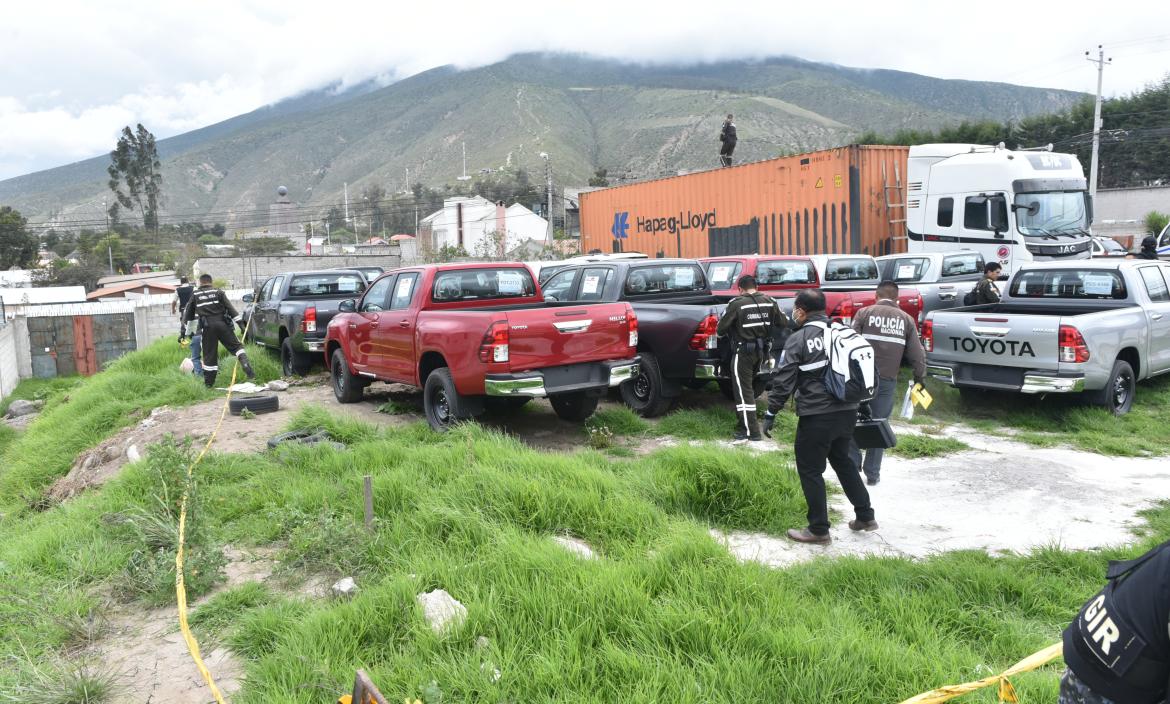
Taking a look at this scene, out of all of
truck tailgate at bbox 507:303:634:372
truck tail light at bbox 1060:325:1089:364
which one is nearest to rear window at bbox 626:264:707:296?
truck tailgate at bbox 507:303:634:372

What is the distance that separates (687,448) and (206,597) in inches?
143

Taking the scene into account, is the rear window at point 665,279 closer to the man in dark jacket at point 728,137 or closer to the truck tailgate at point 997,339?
the truck tailgate at point 997,339

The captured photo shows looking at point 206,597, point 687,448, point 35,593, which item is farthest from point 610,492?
point 35,593

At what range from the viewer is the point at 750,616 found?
3.80m

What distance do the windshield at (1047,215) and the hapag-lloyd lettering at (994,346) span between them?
676 cm

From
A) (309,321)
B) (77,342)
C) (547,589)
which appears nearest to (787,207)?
(309,321)

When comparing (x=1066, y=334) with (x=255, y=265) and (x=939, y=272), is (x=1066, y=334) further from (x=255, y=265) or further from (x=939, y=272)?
(x=255, y=265)

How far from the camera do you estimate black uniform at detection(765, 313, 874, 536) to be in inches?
202

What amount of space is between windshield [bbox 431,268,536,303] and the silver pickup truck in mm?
4789

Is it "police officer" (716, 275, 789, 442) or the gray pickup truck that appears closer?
"police officer" (716, 275, 789, 442)

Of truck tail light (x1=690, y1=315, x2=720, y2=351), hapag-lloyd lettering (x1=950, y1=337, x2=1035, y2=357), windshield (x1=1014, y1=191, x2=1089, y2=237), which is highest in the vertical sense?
windshield (x1=1014, y1=191, x2=1089, y2=237)

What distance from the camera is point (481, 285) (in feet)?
29.9

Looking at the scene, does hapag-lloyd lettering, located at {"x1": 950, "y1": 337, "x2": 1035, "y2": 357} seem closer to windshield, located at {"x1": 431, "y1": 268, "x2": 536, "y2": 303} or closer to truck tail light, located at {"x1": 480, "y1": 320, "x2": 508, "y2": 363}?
windshield, located at {"x1": 431, "y1": 268, "x2": 536, "y2": 303}

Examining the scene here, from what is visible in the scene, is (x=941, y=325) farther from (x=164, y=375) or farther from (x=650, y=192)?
(x=650, y=192)
